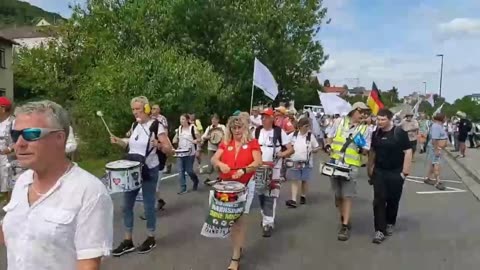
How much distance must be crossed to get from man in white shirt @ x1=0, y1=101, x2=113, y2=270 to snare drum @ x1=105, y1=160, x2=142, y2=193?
400cm

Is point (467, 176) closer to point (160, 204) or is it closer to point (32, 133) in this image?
point (160, 204)

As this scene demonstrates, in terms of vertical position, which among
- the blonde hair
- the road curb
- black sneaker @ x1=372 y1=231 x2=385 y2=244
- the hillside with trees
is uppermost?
the hillside with trees

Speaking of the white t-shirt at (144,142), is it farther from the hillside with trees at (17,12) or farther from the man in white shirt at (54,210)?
the hillside with trees at (17,12)

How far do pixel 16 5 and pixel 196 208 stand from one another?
176009 mm

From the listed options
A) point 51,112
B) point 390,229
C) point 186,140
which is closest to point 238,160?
point 390,229

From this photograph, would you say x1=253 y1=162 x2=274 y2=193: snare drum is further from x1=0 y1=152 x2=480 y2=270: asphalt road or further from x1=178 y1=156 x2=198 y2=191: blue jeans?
x1=178 y1=156 x2=198 y2=191: blue jeans

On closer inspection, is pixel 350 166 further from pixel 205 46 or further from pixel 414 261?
pixel 205 46

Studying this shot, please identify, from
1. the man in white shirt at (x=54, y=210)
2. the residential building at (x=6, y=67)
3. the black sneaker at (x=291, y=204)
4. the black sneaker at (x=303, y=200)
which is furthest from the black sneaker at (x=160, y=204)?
the residential building at (x=6, y=67)

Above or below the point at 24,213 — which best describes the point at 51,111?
above

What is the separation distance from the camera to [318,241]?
7.85m

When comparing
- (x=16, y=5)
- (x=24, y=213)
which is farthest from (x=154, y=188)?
(x=16, y=5)

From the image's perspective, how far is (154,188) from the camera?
7195mm

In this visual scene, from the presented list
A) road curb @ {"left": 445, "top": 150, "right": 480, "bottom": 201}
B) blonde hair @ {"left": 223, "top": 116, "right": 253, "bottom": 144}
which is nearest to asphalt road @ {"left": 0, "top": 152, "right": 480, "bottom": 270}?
blonde hair @ {"left": 223, "top": 116, "right": 253, "bottom": 144}

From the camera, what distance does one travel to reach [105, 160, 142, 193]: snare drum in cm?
664
